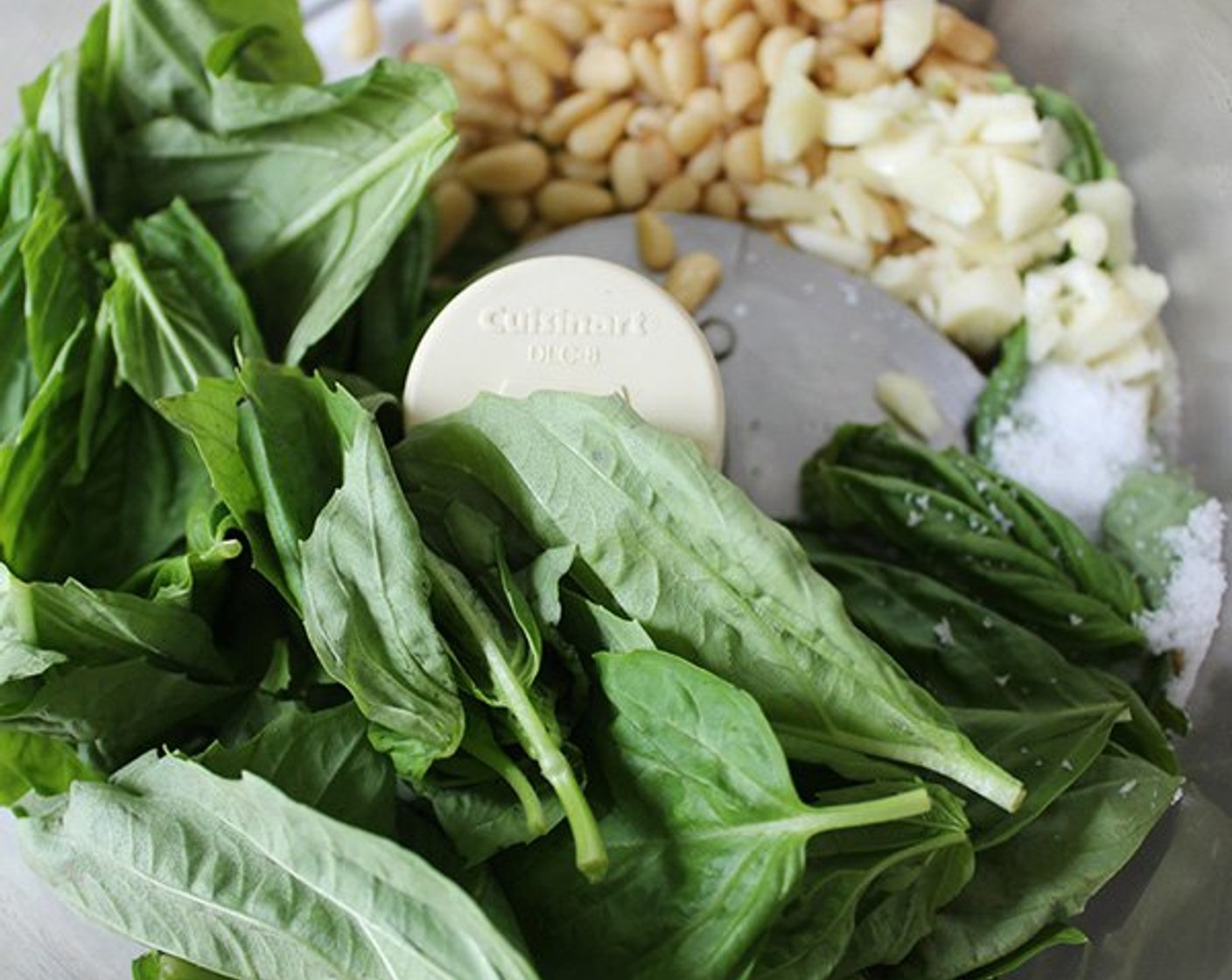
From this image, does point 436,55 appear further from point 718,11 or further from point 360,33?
point 718,11

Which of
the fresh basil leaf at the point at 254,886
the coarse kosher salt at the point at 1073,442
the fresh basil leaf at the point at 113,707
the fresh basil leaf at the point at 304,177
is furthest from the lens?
the coarse kosher salt at the point at 1073,442

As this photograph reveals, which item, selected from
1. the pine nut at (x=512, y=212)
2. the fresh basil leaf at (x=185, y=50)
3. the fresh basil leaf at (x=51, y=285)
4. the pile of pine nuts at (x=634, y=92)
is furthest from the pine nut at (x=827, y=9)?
the fresh basil leaf at (x=51, y=285)

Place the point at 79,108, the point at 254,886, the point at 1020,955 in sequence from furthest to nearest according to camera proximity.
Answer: the point at 79,108
the point at 1020,955
the point at 254,886

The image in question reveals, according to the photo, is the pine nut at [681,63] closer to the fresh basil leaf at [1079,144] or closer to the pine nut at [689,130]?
the pine nut at [689,130]

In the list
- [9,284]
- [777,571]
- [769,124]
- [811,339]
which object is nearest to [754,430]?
[811,339]

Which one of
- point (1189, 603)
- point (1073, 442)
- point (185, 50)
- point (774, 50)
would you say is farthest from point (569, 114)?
point (1189, 603)
